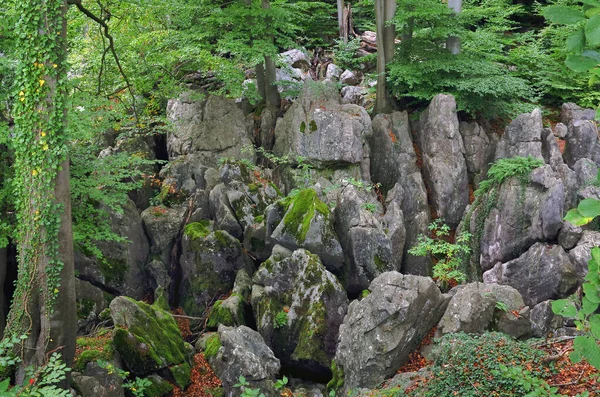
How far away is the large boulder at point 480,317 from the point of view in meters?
8.63

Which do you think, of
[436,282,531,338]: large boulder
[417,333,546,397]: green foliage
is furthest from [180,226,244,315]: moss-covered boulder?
[417,333,546,397]: green foliage

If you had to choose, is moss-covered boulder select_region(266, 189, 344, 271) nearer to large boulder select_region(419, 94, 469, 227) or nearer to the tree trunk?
large boulder select_region(419, 94, 469, 227)

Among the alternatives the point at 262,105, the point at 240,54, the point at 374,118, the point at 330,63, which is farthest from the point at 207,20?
the point at 330,63

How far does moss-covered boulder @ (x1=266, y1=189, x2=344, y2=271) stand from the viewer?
11539mm

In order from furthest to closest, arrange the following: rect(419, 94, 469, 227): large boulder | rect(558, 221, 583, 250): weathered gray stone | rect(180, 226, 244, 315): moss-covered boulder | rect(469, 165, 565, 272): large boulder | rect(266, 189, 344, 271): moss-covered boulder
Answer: rect(419, 94, 469, 227): large boulder, rect(180, 226, 244, 315): moss-covered boulder, rect(469, 165, 565, 272): large boulder, rect(266, 189, 344, 271): moss-covered boulder, rect(558, 221, 583, 250): weathered gray stone

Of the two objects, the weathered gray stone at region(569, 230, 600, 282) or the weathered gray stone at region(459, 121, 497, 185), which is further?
the weathered gray stone at region(459, 121, 497, 185)

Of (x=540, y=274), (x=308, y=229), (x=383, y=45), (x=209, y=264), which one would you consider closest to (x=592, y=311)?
(x=308, y=229)

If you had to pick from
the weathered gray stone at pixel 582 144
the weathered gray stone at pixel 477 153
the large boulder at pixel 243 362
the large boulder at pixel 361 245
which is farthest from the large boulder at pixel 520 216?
the large boulder at pixel 243 362

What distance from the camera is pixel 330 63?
20672 mm

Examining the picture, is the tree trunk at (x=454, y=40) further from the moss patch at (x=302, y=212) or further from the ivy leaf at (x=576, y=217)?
the ivy leaf at (x=576, y=217)

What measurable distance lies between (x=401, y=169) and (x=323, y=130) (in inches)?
106

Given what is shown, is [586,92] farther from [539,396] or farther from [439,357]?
[539,396]

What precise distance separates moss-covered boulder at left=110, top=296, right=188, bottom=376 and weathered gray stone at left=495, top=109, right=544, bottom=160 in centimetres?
1039

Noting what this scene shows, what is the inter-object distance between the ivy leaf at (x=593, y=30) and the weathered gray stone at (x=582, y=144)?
1450 cm
